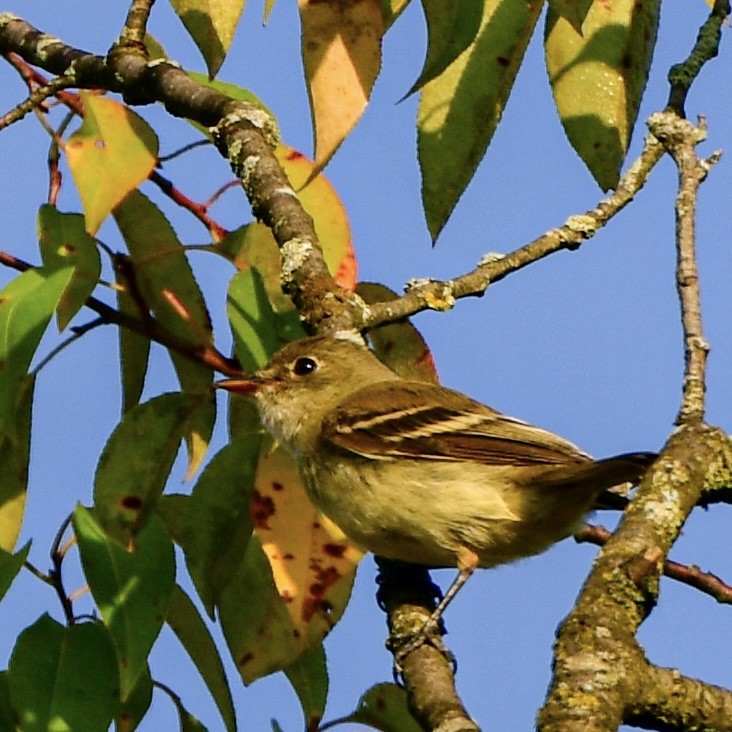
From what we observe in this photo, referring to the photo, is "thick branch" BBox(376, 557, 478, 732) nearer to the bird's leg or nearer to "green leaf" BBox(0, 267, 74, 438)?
the bird's leg

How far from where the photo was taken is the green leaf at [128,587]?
9.69ft

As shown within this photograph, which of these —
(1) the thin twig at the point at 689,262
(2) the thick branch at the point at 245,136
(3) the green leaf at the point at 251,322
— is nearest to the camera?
(1) the thin twig at the point at 689,262

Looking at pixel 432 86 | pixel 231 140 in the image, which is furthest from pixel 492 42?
pixel 231 140

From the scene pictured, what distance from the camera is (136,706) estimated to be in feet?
10.4

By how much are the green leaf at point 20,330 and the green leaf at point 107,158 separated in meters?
0.20

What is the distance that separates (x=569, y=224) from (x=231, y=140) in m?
0.98

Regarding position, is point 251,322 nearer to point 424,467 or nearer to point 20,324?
point 20,324

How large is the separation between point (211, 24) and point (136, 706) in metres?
1.44

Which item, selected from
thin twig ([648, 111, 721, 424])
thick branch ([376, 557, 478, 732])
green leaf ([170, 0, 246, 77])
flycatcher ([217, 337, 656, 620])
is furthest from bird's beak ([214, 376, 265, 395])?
thin twig ([648, 111, 721, 424])

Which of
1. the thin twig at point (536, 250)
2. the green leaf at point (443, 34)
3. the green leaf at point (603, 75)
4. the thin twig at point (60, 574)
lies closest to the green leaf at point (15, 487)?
the thin twig at point (60, 574)

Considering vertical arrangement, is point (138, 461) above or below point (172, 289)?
below

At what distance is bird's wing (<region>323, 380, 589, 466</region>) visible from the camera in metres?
4.07

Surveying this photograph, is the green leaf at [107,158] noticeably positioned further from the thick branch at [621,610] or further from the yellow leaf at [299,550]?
the thick branch at [621,610]

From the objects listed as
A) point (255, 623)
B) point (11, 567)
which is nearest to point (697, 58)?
point (255, 623)
